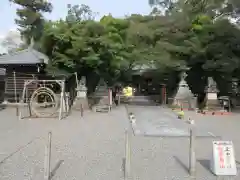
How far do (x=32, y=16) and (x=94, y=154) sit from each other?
33582mm

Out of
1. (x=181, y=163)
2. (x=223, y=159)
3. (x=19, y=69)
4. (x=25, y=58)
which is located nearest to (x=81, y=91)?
(x=25, y=58)

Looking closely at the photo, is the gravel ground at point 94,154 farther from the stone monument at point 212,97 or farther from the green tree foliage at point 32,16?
the green tree foliage at point 32,16

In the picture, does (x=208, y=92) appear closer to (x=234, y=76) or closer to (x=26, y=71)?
(x=234, y=76)

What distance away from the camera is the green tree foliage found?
38.3 m

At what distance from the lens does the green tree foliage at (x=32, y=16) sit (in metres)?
38.3

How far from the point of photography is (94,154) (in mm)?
7750

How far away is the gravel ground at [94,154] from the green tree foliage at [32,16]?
93.9 ft

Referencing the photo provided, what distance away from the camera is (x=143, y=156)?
7617 mm

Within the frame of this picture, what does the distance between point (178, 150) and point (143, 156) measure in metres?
1.25

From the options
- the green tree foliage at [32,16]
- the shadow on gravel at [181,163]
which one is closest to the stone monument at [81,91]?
the shadow on gravel at [181,163]

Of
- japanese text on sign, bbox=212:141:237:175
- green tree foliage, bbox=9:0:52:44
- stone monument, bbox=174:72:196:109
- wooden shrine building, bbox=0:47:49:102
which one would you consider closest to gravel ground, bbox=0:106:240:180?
japanese text on sign, bbox=212:141:237:175

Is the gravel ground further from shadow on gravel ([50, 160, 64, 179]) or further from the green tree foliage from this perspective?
the green tree foliage

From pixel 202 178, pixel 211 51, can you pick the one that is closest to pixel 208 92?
pixel 211 51

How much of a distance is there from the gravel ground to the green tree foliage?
2861 cm
